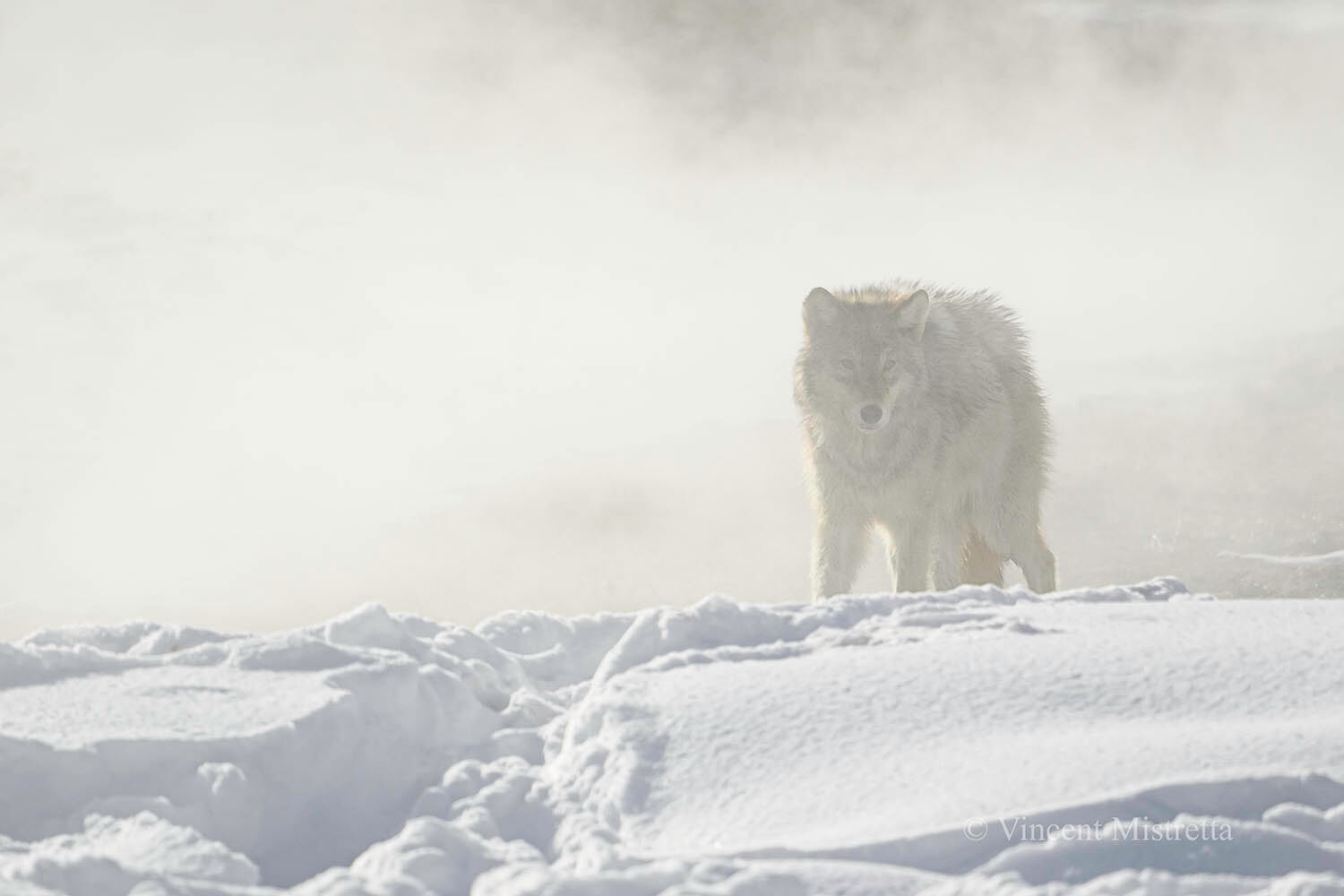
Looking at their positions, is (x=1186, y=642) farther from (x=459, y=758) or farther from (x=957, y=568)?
(x=957, y=568)

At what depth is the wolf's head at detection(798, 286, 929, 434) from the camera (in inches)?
261

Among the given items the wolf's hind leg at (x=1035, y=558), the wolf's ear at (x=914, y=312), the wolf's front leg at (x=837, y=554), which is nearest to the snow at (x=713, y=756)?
the wolf's front leg at (x=837, y=554)

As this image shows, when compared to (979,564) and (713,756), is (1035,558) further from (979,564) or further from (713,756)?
(713,756)

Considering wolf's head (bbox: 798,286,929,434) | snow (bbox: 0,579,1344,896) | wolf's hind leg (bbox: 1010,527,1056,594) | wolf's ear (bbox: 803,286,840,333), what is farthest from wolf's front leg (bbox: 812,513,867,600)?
snow (bbox: 0,579,1344,896)

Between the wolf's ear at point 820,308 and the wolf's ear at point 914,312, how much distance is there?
370mm

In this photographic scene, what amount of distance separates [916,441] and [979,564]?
1.26 m

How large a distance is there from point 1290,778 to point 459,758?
235 cm

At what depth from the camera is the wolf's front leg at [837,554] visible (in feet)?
22.8

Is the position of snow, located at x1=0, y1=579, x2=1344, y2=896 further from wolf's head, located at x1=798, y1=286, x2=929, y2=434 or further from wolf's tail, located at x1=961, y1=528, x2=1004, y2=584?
wolf's tail, located at x1=961, y1=528, x2=1004, y2=584

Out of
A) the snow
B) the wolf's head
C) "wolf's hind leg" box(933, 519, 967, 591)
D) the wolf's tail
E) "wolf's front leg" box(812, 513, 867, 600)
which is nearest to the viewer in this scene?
the snow

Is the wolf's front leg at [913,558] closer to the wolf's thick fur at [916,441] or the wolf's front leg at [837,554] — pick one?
the wolf's thick fur at [916,441]

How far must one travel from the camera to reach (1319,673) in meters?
3.45

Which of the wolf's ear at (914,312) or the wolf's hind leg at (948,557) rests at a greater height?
the wolf's ear at (914,312)

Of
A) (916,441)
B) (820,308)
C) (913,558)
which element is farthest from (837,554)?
(820,308)
